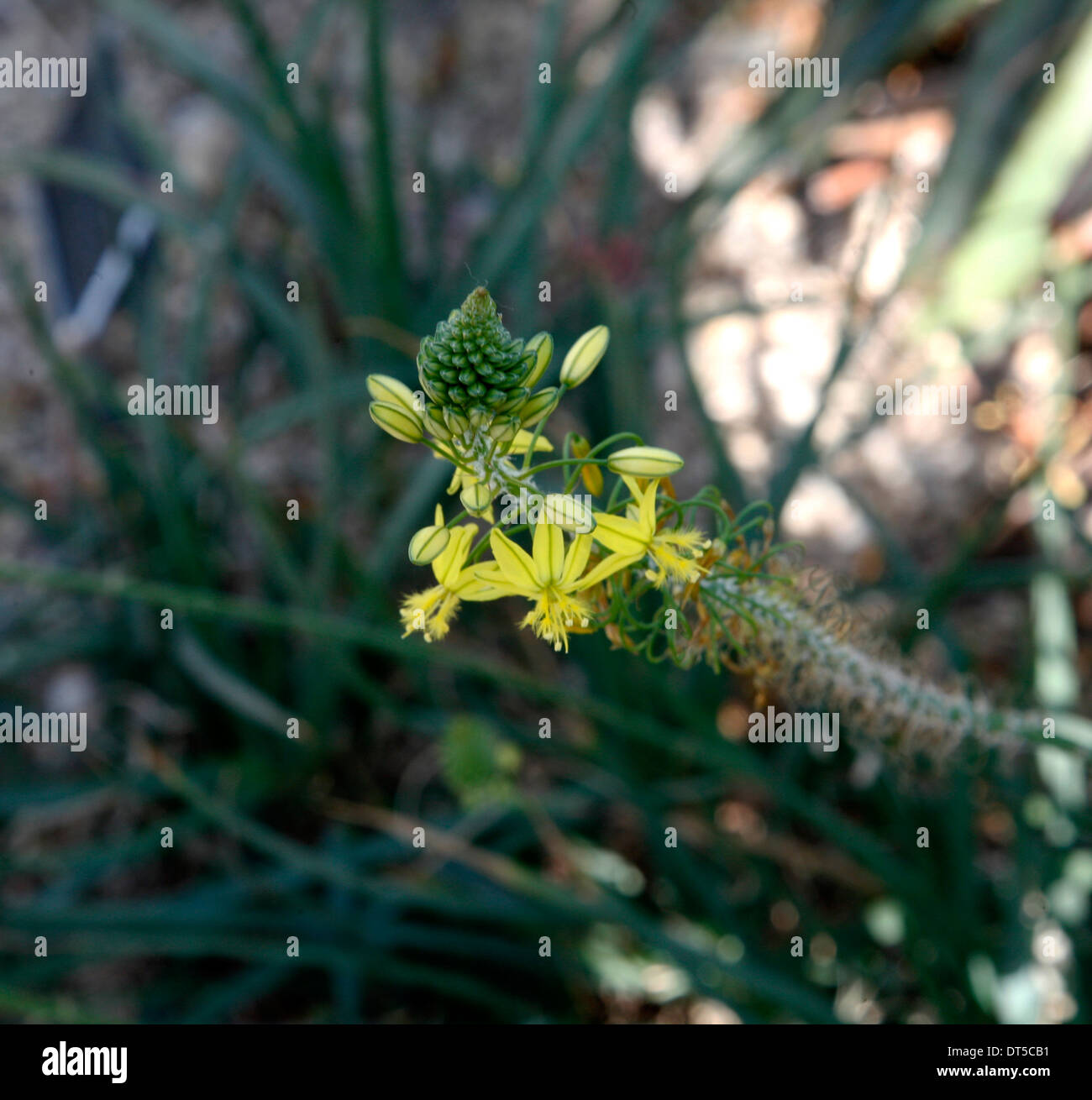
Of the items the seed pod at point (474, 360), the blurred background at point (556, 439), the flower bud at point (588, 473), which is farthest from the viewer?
the blurred background at point (556, 439)

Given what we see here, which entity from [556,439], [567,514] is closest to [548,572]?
[567,514]

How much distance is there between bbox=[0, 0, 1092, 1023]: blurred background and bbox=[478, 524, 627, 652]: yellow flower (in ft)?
1.66

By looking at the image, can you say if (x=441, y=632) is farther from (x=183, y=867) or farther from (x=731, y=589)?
(x=183, y=867)

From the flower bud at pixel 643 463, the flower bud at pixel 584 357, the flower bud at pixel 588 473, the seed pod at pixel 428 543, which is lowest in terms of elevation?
the seed pod at pixel 428 543

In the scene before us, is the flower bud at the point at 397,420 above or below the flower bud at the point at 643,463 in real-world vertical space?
above

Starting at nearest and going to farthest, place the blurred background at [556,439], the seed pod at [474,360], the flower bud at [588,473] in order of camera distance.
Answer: the seed pod at [474,360] → the flower bud at [588,473] → the blurred background at [556,439]

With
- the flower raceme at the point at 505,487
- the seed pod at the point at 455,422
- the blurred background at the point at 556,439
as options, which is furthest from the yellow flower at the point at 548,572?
the blurred background at the point at 556,439

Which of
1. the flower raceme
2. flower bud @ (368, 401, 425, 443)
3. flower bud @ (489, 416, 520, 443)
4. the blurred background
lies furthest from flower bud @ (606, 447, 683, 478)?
the blurred background

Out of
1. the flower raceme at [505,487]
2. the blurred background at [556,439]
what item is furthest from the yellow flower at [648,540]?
the blurred background at [556,439]

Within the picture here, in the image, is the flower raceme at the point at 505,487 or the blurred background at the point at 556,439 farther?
the blurred background at the point at 556,439

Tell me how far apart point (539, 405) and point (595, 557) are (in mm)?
193

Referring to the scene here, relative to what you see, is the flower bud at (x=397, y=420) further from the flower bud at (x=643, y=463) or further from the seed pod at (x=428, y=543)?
the flower bud at (x=643, y=463)

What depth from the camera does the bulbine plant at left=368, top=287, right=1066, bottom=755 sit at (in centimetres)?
87

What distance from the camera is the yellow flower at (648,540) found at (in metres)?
0.89
